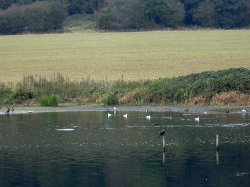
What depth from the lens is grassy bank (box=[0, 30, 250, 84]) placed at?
74.7 m

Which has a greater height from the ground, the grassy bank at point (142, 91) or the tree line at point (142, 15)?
the tree line at point (142, 15)

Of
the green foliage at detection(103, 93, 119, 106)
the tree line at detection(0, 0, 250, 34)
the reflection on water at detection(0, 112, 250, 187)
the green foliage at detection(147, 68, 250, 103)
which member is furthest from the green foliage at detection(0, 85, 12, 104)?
the tree line at detection(0, 0, 250, 34)

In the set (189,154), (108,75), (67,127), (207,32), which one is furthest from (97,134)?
(207,32)

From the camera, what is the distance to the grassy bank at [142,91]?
54.2 m

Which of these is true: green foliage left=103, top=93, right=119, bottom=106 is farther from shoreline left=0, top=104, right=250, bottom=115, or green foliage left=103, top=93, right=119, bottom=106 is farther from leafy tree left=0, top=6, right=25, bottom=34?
leafy tree left=0, top=6, right=25, bottom=34

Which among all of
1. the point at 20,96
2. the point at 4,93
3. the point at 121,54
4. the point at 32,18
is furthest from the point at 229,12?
the point at 20,96

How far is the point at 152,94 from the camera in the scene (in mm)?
56062

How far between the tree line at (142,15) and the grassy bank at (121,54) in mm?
5808

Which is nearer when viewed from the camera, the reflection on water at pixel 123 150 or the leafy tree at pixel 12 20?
the reflection on water at pixel 123 150

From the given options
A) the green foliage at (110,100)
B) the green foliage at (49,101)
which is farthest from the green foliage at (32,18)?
the green foliage at (110,100)

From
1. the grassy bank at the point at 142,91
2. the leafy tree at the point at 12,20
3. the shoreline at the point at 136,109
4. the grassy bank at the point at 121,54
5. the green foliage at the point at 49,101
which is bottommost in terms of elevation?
the shoreline at the point at 136,109

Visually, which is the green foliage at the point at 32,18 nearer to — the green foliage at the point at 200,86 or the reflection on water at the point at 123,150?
the green foliage at the point at 200,86

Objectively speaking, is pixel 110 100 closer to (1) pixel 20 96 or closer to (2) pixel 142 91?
(2) pixel 142 91

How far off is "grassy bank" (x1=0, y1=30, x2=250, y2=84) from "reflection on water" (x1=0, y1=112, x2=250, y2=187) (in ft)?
58.8
